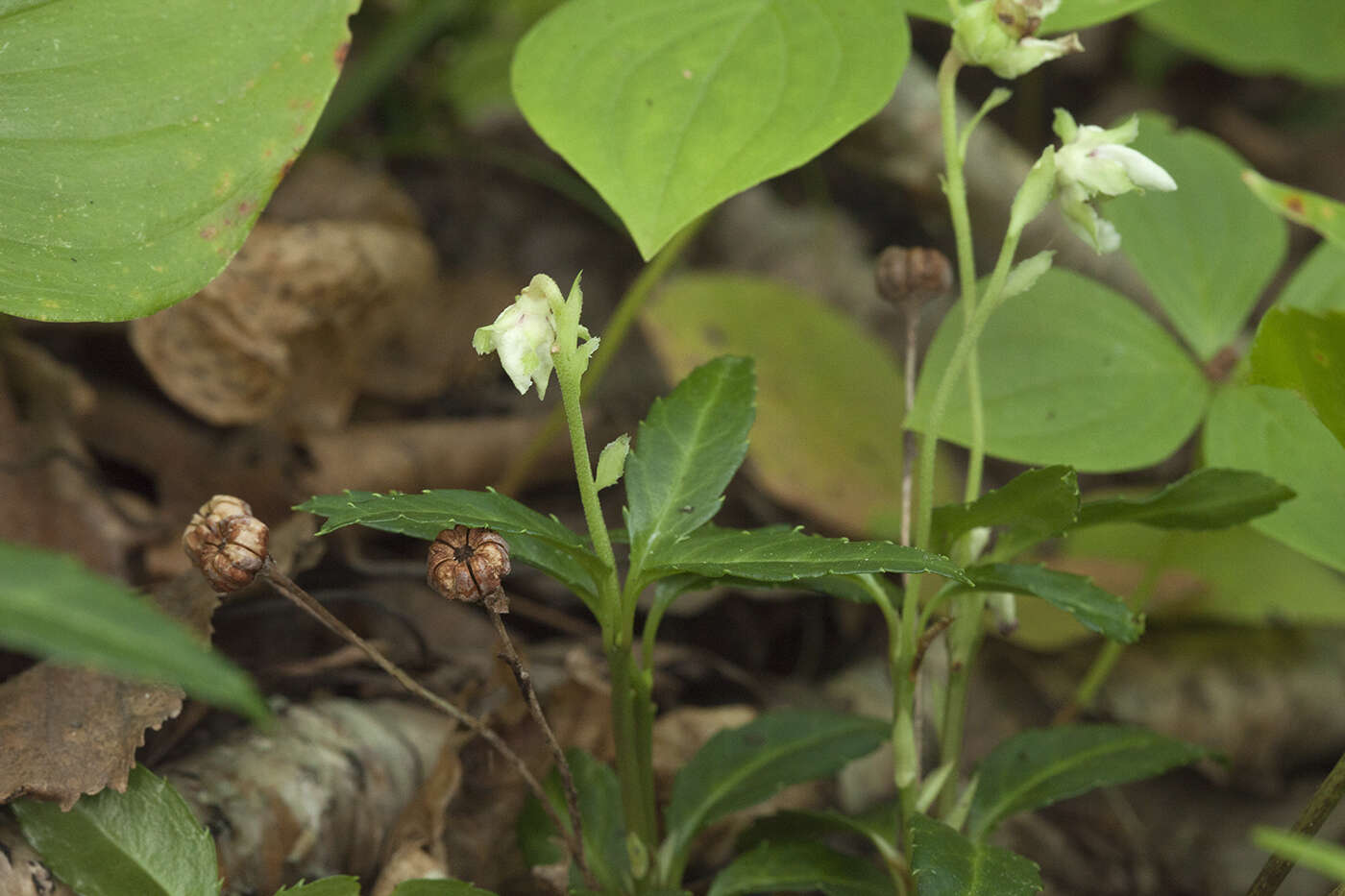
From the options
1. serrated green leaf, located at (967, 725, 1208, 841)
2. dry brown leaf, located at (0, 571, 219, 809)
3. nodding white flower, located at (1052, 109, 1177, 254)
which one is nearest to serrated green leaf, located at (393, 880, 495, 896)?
dry brown leaf, located at (0, 571, 219, 809)

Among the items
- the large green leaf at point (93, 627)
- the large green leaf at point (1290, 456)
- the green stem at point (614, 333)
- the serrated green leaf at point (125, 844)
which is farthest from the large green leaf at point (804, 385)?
the large green leaf at point (93, 627)

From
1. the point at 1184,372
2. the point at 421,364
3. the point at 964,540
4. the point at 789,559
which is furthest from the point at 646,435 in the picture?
the point at 421,364

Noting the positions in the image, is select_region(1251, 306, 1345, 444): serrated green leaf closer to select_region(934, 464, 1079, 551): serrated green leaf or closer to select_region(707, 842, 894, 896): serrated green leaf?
select_region(934, 464, 1079, 551): serrated green leaf

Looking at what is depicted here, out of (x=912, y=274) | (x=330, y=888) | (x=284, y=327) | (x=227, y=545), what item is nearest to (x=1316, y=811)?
(x=912, y=274)

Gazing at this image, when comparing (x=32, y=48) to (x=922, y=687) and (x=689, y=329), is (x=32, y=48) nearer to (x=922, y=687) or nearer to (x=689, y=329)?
(x=689, y=329)

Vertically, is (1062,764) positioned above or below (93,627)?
below

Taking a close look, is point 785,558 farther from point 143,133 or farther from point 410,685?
point 143,133

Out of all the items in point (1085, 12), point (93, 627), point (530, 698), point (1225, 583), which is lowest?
point (1225, 583)
